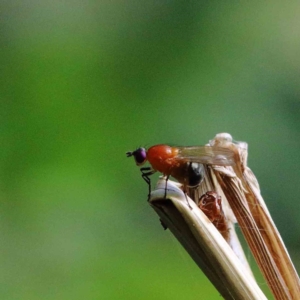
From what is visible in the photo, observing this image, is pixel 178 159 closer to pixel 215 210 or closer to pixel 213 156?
pixel 213 156

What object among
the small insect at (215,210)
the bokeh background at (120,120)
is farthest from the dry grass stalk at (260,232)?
the bokeh background at (120,120)

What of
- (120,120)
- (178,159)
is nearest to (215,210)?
(178,159)

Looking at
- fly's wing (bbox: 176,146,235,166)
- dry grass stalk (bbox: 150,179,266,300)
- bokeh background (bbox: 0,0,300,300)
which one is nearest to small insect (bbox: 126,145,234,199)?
fly's wing (bbox: 176,146,235,166)

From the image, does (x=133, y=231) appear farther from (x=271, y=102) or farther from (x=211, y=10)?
(x=211, y=10)

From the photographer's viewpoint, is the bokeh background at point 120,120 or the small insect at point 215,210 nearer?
the small insect at point 215,210

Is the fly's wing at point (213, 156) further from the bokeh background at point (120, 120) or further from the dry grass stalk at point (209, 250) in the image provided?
the bokeh background at point (120, 120)

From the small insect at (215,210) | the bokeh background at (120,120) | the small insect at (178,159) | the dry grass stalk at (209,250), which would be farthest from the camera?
the bokeh background at (120,120)
